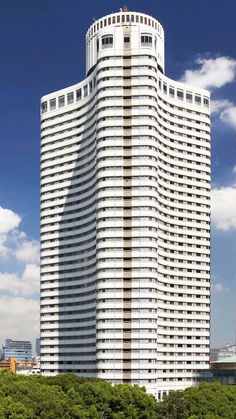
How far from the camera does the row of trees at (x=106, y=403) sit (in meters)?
119

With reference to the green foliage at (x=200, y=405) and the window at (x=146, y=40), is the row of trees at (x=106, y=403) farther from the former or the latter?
the window at (x=146, y=40)

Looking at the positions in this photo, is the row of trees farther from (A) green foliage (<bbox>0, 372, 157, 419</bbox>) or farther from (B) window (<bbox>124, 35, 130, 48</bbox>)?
(B) window (<bbox>124, 35, 130, 48</bbox>)

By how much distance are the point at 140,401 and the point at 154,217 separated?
67919 mm

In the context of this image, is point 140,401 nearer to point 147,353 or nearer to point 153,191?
point 147,353

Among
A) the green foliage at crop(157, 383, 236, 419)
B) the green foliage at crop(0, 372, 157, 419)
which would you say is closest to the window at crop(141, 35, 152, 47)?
the green foliage at crop(0, 372, 157, 419)

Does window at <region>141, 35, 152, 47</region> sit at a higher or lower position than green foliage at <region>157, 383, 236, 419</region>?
higher

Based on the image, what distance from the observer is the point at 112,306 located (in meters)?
186

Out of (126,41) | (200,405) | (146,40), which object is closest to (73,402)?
(200,405)

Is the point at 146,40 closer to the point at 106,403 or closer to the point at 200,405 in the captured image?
the point at 106,403

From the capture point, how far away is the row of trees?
390 feet

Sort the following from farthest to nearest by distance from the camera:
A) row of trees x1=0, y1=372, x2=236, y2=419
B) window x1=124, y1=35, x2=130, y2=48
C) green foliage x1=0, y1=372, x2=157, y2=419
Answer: window x1=124, y1=35, x2=130, y2=48 → row of trees x1=0, y1=372, x2=236, y2=419 → green foliage x1=0, y1=372, x2=157, y2=419

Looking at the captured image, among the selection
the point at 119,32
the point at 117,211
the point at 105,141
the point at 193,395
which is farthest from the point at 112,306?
the point at 119,32

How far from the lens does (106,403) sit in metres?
134

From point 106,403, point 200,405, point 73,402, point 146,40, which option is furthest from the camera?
point 146,40
